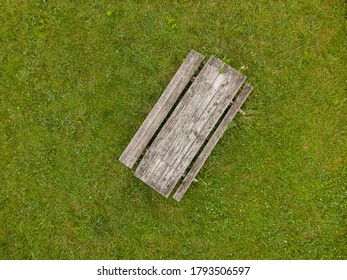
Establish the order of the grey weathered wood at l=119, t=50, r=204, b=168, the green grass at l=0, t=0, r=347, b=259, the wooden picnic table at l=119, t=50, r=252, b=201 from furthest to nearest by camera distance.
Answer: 1. the green grass at l=0, t=0, r=347, b=259
2. the grey weathered wood at l=119, t=50, r=204, b=168
3. the wooden picnic table at l=119, t=50, r=252, b=201

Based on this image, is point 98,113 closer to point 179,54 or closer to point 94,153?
point 94,153

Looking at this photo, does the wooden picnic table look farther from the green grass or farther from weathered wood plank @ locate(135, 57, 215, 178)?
the green grass

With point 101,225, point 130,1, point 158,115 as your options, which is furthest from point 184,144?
point 130,1

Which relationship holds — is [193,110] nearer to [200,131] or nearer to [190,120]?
[190,120]

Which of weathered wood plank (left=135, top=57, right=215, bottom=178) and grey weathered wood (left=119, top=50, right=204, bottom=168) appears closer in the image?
weathered wood plank (left=135, top=57, right=215, bottom=178)

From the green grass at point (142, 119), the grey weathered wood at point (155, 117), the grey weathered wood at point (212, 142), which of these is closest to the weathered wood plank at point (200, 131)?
the grey weathered wood at point (212, 142)

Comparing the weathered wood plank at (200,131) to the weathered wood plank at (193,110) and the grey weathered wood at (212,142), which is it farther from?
the grey weathered wood at (212,142)

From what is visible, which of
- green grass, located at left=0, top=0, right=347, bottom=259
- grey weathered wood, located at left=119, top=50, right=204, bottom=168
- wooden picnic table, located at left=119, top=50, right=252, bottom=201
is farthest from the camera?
green grass, located at left=0, top=0, right=347, bottom=259

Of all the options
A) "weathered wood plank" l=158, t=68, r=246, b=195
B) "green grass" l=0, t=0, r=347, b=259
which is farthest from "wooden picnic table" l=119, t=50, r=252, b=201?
"green grass" l=0, t=0, r=347, b=259
